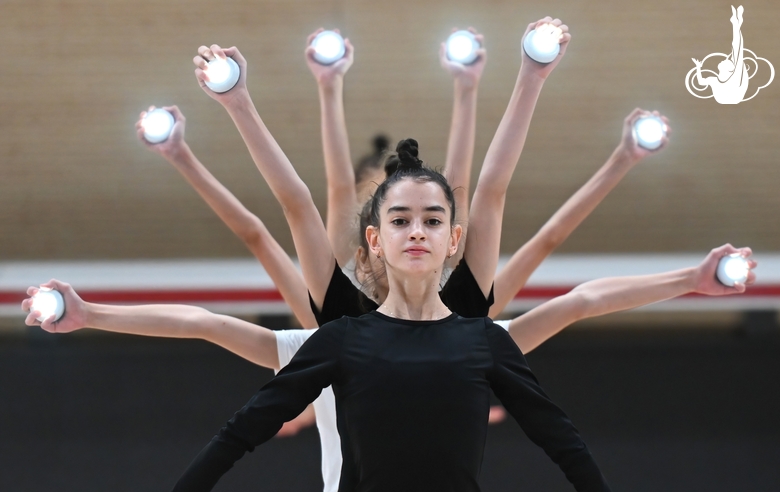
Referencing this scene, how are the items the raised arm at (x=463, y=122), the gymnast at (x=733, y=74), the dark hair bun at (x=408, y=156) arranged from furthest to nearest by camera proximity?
the gymnast at (x=733, y=74)
the raised arm at (x=463, y=122)
the dark hair bun at (x=408, y=156)

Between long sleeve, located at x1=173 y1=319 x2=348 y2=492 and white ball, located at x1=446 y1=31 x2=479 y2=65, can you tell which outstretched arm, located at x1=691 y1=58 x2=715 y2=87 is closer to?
white ball, located at x1=446 y1=31 x2=479 y2=65

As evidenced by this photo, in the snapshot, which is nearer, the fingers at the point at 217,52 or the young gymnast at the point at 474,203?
the fingers at the point at 217,52

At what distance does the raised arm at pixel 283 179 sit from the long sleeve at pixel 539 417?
25.4 inches

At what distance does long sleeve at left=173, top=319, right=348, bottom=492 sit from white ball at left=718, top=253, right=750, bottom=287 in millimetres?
959

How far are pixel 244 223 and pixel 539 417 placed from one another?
1029 millimetres

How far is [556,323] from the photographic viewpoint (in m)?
1.86

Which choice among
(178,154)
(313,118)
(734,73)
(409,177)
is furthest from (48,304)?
(734,73)

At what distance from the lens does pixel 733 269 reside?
173 cm

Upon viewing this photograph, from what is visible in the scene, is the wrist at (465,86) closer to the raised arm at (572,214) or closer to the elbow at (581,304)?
the raised arm at (572,214)

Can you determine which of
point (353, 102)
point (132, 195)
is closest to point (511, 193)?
point (353, 102)

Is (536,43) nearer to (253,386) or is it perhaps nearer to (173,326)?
(173,326)

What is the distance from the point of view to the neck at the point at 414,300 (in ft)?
3.84

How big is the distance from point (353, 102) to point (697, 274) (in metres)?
2.00

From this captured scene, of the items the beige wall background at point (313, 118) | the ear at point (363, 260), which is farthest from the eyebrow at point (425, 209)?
the beige wall background at point (313, 118)
